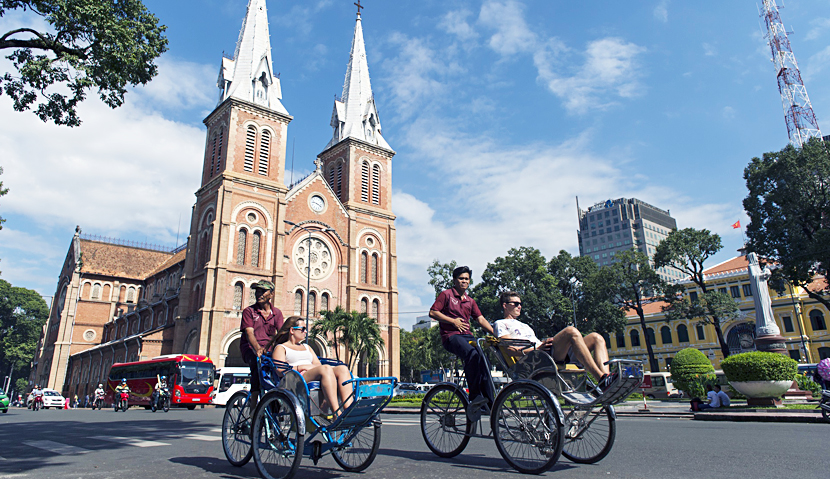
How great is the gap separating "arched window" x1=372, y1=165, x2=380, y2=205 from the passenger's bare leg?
41172 mm

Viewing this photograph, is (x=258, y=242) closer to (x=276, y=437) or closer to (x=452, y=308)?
(x=452, y=308)

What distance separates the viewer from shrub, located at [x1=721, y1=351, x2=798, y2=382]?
13.5 metres

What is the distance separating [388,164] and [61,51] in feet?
125

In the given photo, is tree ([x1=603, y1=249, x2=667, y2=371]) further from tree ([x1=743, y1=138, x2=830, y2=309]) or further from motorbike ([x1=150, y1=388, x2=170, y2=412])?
motorbike ([x1=150, y1=388, x2=170, y2=412])

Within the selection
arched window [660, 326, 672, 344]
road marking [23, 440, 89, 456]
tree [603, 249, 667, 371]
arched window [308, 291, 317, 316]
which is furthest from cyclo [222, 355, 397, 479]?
arched window [660, 326, 672, 344]

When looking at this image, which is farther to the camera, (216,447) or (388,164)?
(388,164)

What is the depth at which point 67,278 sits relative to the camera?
54875mm

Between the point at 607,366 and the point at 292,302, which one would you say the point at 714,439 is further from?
the point at 292,302

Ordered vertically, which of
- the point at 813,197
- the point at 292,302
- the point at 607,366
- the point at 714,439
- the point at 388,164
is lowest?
the point at 714,439

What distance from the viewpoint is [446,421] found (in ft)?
17.5

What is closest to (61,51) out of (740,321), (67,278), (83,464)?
(83,464)

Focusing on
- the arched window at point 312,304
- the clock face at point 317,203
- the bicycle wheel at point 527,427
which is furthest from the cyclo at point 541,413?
the clock face at point 317,203

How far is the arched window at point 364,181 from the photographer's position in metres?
44.9

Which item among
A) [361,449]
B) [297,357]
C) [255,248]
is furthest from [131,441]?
[255,248]
